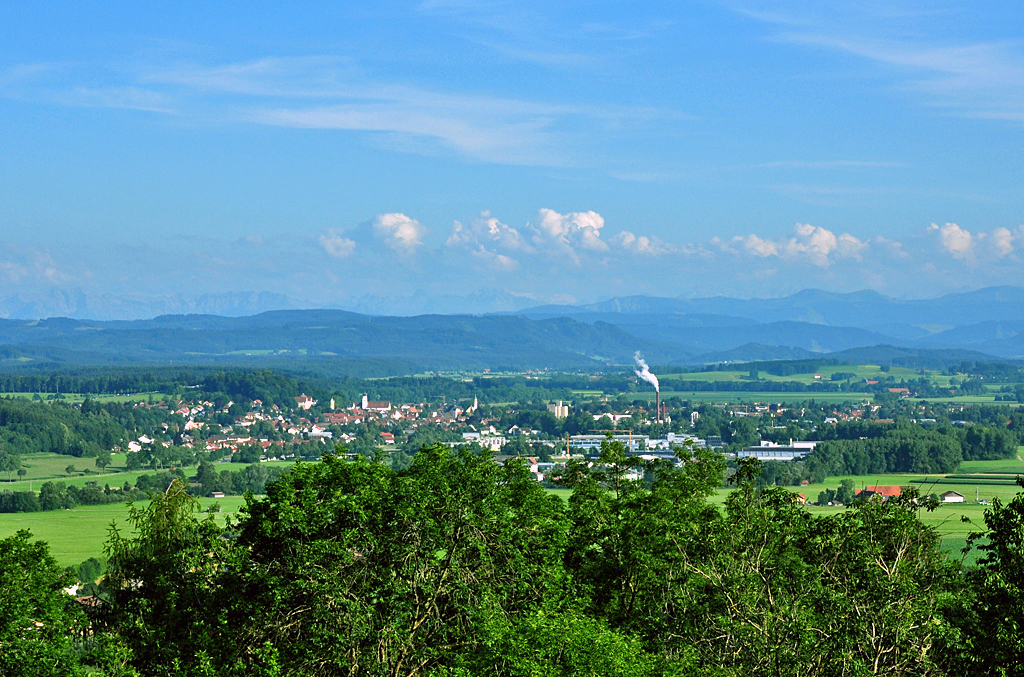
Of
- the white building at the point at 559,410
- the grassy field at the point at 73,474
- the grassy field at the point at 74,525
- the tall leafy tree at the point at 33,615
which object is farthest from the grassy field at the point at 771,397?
the tall leafy tree at the point at 33,615

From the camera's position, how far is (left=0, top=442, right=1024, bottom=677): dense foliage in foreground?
52.2ft

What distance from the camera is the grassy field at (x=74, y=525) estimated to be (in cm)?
5047

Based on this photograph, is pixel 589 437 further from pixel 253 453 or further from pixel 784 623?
pixel 784 623

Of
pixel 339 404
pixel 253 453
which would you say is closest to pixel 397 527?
pixel 253 453

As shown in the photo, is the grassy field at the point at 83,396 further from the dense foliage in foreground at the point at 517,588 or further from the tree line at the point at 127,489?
the dense foliage in foreground at the point at 517,588

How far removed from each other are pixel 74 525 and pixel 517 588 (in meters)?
50.0

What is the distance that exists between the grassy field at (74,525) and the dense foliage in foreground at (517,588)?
28304mm

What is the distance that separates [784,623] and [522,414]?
461ft

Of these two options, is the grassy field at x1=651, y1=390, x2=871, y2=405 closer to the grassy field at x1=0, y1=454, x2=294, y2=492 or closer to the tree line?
the grassy field at x1=0, y1=454, x2=294, y2=492

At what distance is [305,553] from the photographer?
18.1 metres

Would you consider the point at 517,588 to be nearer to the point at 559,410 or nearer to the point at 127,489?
the point at 127,489

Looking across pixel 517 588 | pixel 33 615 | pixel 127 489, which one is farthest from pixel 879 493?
pixel 127 489

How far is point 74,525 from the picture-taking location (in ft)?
206

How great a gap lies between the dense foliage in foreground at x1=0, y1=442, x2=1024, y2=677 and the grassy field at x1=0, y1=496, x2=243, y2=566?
28304 mm
